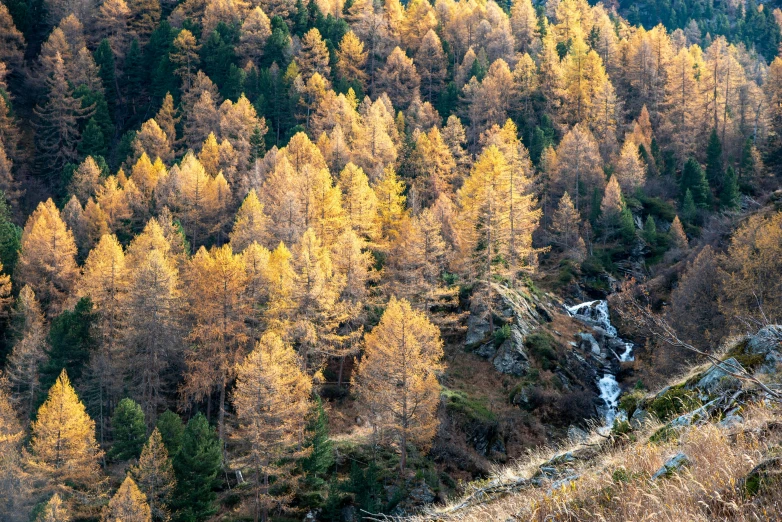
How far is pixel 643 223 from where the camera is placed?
64.6 metres

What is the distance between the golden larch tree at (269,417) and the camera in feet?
113

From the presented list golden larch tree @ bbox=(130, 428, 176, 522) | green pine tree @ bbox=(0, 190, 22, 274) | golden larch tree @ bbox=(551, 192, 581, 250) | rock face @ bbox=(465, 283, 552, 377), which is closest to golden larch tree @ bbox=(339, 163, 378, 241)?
rock face @ bbox=(465, 283, 552, 377)

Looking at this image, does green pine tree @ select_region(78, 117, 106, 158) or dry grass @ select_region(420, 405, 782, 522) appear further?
green pine tree @ select_region(78, 117, 106, 158)

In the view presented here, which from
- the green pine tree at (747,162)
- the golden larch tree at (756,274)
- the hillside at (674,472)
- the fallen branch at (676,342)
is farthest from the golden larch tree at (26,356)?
the green pine tree at (747,162)

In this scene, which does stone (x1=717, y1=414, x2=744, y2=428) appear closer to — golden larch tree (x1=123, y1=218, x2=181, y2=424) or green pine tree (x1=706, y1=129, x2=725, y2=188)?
golden larch tree (x1=123, y1=218, x2=181, y2=424)

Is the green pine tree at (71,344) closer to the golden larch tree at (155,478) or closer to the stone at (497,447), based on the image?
the golden larch tree at (155,478)

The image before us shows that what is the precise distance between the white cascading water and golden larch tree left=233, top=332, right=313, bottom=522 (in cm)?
2081

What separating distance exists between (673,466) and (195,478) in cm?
3111

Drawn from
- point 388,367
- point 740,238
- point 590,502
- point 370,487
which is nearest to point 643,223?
point 740,238

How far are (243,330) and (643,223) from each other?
43377 mm

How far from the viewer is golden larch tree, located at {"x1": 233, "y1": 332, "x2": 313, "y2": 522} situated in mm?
34375

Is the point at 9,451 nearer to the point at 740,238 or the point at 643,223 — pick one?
the point at 740,238

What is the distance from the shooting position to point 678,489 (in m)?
5.70

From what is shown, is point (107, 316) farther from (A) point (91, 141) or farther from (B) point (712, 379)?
(A) point (91, 141)
